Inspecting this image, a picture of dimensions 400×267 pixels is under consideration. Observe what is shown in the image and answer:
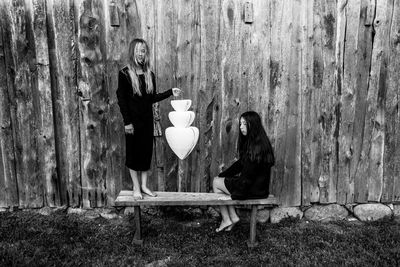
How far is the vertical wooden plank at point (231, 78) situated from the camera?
4215 mm

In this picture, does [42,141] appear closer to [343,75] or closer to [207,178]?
[207,178]

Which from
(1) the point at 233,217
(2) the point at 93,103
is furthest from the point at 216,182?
(2) the point at 93,103

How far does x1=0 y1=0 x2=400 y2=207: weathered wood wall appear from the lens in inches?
165

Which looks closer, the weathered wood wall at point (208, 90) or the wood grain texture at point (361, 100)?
the weathered wood wall at point (208, 90)

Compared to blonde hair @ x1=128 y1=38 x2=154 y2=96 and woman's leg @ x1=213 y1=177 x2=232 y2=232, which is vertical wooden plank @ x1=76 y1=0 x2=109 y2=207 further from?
woman's leg @ x1=213 y1=177 x2=232 y2=232

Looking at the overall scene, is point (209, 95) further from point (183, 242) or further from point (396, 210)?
point (396, 210)

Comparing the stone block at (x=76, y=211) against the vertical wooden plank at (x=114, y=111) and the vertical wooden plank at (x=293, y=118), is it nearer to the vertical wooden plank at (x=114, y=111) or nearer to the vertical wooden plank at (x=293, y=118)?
the vertical wooden plank at (x=114, y=111)

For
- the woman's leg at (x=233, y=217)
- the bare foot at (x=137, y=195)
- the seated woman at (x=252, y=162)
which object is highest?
the seated woman at (x=252, y=162)

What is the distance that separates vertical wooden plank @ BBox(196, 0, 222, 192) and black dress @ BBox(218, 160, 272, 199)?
22.4 inches

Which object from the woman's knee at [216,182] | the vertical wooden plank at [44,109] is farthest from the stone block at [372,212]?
the vertical wooden plank at [44,109]

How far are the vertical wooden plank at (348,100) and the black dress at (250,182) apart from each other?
1.16m

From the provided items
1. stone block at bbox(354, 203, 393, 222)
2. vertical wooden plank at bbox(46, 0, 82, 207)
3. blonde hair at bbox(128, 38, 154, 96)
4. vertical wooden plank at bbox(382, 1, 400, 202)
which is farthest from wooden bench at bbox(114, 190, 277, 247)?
vertical wooden plank at bbox(382, 1, 400, 202)

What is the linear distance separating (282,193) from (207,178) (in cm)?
90

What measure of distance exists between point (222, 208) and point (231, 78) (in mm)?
1422
